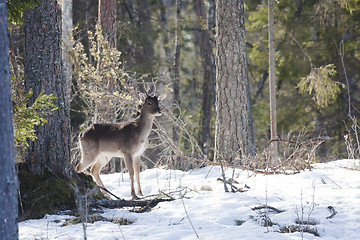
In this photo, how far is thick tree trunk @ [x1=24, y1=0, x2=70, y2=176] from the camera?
274 inches

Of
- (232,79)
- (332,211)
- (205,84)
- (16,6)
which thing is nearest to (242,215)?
(332,211)

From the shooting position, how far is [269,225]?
5.38 meters

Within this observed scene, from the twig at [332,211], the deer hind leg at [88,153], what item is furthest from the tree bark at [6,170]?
the deer hind leg at [88,153]

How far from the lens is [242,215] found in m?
5.80

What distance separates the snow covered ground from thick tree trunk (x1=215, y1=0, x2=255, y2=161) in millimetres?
3038

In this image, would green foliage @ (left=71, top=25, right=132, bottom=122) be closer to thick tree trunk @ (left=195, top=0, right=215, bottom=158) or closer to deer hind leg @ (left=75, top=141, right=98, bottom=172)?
deer hind leg @ (left=75, top=141, right=98, bottom=172)

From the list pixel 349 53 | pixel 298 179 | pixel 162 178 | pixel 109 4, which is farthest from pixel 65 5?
pixel 349 53

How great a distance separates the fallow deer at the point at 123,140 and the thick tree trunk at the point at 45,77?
6.41ft

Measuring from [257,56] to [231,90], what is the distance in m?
8.85

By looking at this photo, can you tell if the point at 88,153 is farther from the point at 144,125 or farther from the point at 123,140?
the point at 144,125

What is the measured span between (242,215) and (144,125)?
365cm

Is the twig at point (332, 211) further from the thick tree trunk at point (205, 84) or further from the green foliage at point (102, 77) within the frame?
the thick tree trunk at point (205, 84)

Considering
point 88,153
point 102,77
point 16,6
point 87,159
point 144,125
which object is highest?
point 16,6

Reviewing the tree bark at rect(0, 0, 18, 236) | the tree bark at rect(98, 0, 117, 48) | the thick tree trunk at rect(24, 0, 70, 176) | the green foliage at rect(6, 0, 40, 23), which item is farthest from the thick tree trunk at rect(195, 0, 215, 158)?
the tree bark at rect(0, 0, 18, 236)
